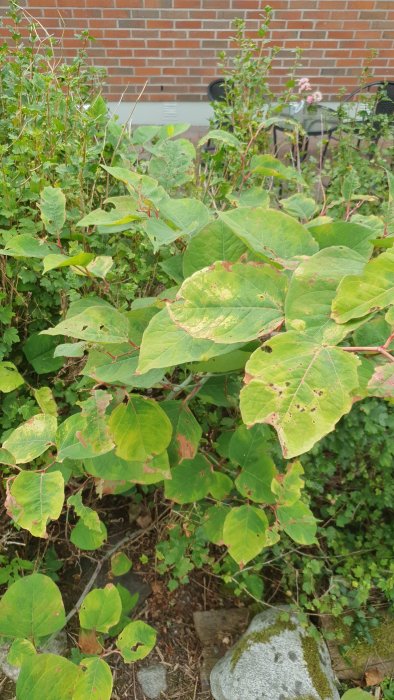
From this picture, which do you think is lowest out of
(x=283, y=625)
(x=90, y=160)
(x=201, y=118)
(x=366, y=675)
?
(x=366, y=675)

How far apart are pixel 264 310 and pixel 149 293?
3.28ft

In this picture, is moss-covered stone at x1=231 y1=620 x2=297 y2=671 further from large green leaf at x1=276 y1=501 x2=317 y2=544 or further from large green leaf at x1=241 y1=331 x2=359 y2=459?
large green leaf at x1=241 y1=331 x2=359 y2=459

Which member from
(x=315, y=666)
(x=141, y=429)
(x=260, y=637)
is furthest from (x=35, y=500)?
(x=315, y=666)

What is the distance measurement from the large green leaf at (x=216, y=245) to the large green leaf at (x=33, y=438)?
1.44 ft

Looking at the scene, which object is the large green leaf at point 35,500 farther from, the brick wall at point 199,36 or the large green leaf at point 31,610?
the brick wall at point 199,36

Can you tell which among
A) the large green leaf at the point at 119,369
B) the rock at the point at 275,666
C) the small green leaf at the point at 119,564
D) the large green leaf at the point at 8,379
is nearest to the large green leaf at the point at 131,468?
the large green leaf at the point at 119,369

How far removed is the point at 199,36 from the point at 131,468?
5.42 metres

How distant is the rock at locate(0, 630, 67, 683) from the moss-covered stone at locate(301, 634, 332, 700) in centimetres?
85

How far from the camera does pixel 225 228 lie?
92 cm

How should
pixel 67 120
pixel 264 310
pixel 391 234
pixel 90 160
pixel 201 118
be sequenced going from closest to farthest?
1. pixel 264 310
2. pixel 391 234
3. pixel 90 160
4. pixel 67 120
5. pixel 201 118

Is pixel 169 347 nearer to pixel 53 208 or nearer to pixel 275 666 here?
pixel 53 208

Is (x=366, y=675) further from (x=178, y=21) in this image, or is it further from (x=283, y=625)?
(x=178, y=21)

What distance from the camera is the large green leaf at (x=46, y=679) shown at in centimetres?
118

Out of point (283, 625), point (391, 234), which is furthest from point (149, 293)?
point (283, 625)
